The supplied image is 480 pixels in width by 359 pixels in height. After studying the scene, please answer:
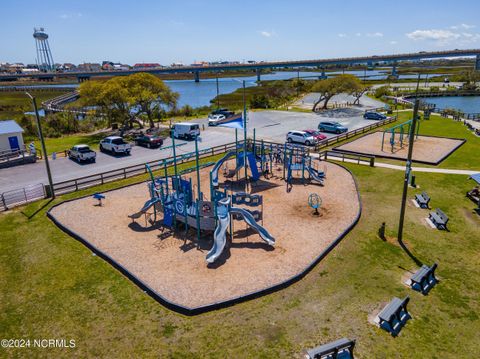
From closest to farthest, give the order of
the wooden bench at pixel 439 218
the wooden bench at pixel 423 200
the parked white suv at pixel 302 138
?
the wooden bench at pixel 439 218
the wooden bench at pixel 423 200
the parked white suv at pixel 302 138

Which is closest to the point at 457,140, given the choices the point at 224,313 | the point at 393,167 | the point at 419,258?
the point at 393,167

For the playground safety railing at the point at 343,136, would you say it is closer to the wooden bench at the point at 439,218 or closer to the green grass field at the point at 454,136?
the green grass field at the point at 454,136

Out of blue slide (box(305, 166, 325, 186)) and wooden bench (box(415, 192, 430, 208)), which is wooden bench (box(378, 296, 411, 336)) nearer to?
wooden bench (box(415, 192, 430, 208))

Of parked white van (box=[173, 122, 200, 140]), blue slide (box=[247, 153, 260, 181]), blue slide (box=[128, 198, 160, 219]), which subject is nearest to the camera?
blue slide (box=[128, 198, 160, 219])

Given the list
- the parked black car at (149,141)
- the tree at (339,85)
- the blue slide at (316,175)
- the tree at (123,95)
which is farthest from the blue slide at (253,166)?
the tree at (339,85)

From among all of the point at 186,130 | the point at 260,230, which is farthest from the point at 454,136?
the point at 260,230

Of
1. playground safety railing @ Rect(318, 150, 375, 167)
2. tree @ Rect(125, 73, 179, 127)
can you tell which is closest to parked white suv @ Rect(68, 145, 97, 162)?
tree @ Rect(125, 73, 179, 127)

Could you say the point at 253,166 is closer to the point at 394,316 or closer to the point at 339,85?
the point at 394,316
